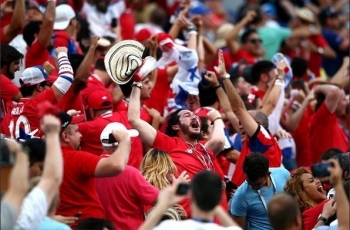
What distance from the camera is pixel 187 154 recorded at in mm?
11633

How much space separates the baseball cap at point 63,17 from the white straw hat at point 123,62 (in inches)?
114

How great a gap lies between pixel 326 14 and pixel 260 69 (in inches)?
265

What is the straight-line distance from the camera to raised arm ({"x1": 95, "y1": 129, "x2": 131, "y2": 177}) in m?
10.1

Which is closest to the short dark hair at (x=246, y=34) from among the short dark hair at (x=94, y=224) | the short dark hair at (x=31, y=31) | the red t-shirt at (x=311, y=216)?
the short dark hair at (x=31, y=31)

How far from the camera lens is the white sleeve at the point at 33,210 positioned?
28.2 feet

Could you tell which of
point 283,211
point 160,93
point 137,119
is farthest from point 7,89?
point 283,211

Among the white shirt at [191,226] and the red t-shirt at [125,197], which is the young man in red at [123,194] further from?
the white shirt at [191,226]

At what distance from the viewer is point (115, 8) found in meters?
18.5

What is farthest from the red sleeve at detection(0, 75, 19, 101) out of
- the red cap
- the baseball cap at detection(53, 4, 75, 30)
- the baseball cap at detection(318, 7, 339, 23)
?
the baseball cap at detection(318, 7, 339, 23)

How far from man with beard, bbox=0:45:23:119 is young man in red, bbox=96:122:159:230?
1.87 meters

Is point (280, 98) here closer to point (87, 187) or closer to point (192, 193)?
point (87, 187)

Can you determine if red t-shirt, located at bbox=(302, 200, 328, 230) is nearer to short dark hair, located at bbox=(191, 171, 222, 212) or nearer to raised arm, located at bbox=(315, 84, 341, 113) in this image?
short dark hair, located at bbox=(191, 171, 222, 212)

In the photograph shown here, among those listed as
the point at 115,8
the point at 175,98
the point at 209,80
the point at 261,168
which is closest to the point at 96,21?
the point at 115,8

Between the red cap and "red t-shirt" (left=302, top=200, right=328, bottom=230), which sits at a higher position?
"red t-shirt" (left=302, top=200, right=328, bottom=230)
